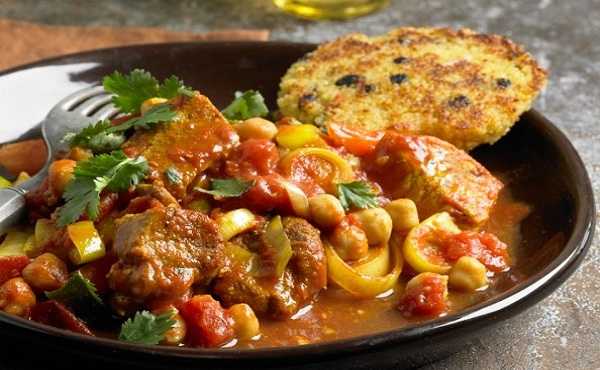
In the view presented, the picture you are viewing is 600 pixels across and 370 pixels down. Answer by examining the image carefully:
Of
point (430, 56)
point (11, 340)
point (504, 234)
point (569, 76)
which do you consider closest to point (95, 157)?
point (11, 340)

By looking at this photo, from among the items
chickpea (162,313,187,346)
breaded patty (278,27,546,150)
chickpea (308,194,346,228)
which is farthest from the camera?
breaded patty (278,27,546,150)

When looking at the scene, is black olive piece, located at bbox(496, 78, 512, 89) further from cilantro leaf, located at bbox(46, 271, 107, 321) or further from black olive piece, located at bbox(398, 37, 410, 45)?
cilantro leaf, located at bbox(46, 271, 107, 321)

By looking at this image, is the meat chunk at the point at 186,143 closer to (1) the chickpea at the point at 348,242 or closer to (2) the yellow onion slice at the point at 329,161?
(2) the yellow onion slice at the point at 329,161

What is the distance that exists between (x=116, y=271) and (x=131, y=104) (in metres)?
1.30

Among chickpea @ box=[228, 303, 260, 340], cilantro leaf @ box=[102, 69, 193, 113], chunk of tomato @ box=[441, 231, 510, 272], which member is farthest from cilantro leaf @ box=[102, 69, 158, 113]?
chunk of tomato @ box=[441, 231, 510, 272]

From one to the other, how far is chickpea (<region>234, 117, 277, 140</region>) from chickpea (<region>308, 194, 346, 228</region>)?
0.48m

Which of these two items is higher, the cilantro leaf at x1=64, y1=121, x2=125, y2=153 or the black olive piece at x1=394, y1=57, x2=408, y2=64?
the cilantro leaf at x1=64, y1=121, x2=125, y2=153

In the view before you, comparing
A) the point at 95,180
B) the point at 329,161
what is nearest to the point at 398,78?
the point at 329,161

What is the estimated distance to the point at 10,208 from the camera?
12.9 ft

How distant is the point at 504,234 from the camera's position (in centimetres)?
421

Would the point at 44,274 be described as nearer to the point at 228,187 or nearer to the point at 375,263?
the point at 228,187

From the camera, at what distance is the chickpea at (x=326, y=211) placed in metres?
3.78

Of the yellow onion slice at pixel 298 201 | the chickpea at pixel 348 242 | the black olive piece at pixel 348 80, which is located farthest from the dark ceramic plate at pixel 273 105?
the yellow onion slice at pixel 298 201

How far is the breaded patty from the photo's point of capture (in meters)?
4.71
